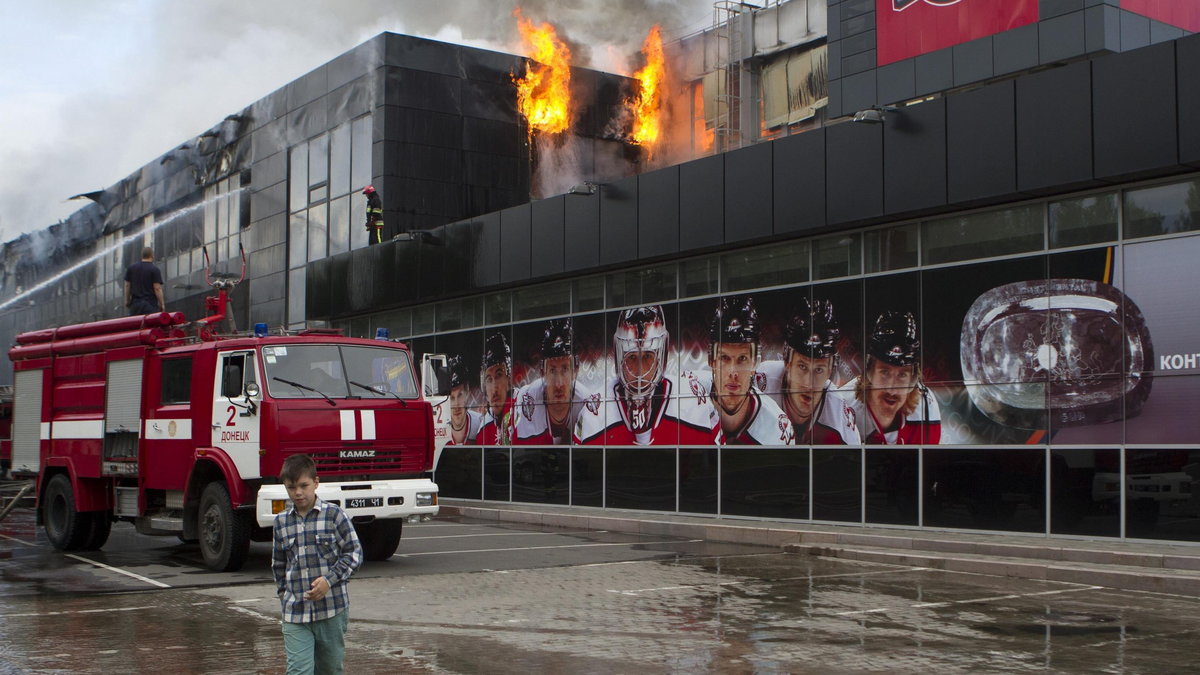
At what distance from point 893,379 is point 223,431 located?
9944mm

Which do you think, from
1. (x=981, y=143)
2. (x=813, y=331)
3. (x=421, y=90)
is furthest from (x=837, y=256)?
(x=421, y=90)

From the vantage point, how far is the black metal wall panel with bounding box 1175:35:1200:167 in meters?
14.2

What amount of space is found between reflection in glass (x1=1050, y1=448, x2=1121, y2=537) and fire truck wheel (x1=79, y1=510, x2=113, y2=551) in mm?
12737

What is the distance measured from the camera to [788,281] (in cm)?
1992

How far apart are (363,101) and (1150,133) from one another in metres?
20.7

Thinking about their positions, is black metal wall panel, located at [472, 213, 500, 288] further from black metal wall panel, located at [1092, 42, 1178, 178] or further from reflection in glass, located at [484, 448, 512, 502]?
black metal wall panel, located at [1092, 42, 1178, 178]

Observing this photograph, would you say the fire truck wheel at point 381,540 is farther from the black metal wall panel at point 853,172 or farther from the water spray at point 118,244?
the water spray at point 118,244

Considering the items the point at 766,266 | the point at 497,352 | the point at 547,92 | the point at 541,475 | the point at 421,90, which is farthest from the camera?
the point at 547,92

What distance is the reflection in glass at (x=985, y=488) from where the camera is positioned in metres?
16.1

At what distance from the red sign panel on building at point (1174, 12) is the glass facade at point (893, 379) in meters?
6.46

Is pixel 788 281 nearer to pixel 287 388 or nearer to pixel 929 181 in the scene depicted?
pixel 929 181

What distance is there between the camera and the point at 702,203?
20938mm

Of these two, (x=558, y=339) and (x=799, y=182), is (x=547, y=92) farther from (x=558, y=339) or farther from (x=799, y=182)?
(x=799, y=182)

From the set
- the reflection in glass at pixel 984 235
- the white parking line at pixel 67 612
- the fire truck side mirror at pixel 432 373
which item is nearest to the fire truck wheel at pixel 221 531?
the white parking line at pixel 67 612
